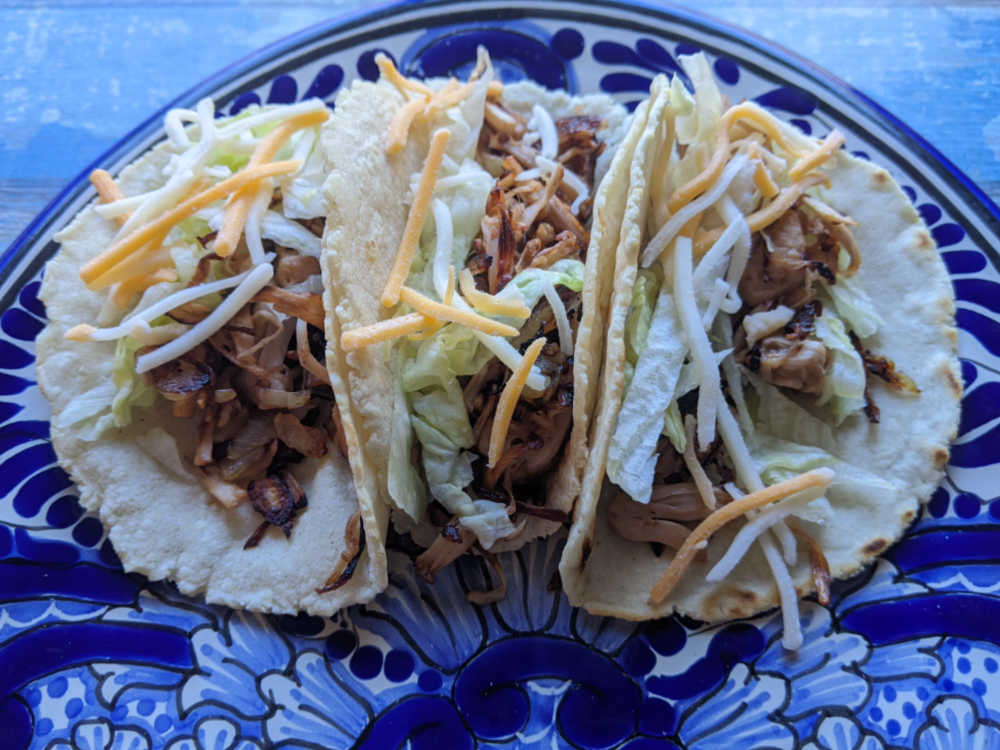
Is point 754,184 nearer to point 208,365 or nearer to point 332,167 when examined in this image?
point 332,167

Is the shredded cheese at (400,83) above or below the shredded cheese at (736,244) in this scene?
above

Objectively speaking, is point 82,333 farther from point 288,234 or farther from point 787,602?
point 787,602

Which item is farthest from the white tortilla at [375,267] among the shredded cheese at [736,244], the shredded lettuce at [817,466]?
the shredded lettuce at [817,466]

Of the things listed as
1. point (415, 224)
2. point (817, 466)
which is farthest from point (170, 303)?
point (817, 466)

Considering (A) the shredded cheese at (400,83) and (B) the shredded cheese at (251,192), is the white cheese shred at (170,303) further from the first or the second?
(A) the shredded cheese at (400,83)

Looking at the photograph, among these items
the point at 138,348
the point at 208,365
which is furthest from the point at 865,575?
the point at 138,348

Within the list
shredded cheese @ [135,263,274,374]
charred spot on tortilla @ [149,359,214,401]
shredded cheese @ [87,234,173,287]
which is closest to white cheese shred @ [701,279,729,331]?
shredded cheese @ [135,263,274,374]
